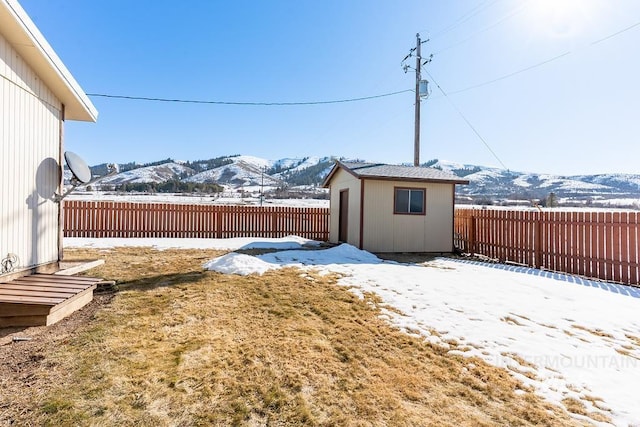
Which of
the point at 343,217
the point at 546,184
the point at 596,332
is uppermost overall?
the point at 546,184

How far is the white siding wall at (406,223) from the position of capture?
10383 millimetres

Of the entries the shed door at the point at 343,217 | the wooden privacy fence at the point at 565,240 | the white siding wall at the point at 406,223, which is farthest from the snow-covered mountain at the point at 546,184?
the wooden privacy fence at the point at 565,240

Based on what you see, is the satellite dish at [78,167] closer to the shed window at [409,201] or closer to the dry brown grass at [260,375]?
the dry brown grass at [260,375]

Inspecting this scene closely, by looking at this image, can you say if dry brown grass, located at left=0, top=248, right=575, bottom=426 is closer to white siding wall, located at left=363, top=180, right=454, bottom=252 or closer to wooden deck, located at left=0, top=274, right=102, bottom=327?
wooden deck, located at left=0, top=274, right=102, bottom=327

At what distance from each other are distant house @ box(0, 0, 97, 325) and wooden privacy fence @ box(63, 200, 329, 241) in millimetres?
7782

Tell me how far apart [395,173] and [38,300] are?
9.37m

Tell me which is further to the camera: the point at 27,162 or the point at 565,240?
the point at 565,240

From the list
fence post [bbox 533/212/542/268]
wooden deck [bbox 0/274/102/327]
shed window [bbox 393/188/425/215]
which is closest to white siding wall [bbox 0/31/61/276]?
wooden deck [bbox 0/274/102/327]

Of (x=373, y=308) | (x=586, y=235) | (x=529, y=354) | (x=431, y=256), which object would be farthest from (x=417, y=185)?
(x=529, y=354)

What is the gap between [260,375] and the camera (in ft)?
8.78

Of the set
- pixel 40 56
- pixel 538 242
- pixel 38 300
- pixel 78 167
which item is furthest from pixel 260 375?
pixel 538 242

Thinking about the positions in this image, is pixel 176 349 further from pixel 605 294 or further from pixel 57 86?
pixel 605 294

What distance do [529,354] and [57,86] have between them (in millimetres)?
6977

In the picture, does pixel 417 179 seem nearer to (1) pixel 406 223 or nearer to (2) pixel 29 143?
(1) pixel 406 223
